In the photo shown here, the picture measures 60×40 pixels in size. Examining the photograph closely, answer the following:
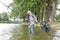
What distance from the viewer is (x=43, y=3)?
40.2 metres

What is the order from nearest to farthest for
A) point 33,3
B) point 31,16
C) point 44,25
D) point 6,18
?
point 31,16 < point 44,25 < point 33,3 < point 6,18

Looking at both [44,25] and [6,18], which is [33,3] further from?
[6,18]

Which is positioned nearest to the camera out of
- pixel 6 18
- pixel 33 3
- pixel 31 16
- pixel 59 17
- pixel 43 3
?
pixel 31 16

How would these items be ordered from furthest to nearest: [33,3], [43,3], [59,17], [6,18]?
[6,18] → [59,17] → [43,3] → [33,3]

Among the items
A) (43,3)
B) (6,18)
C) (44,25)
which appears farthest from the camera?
(6,18)

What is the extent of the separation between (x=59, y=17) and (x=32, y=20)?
52.2 m

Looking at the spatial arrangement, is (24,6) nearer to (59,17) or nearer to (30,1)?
(30,1)

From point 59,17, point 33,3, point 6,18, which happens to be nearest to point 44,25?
point 33,3

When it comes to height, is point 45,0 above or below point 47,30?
above

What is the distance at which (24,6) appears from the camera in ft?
130

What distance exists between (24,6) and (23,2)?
1193mm

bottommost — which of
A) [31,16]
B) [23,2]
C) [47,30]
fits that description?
[47,30]

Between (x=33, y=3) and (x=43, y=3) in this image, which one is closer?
(x=33, y=3)

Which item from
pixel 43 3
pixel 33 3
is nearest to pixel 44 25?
pixel 33 3
